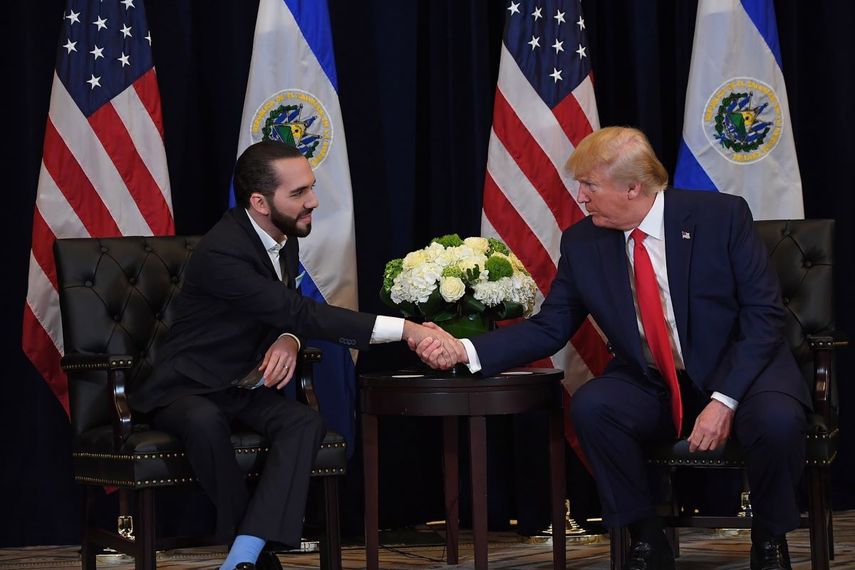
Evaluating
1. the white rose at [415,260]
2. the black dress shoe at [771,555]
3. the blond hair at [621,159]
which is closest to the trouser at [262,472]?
the white rose at [415,260]

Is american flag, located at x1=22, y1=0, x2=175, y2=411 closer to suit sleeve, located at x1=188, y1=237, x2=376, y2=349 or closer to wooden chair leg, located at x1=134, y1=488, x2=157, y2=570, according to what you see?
suit sleeve, located at x1=188, y1=237, x2=376, y2=349

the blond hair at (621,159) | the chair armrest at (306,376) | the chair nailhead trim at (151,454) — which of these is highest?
the blond hair at (621,159)

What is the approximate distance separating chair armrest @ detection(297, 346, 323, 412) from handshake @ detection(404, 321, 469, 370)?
0.35 meters

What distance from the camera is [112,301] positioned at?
4.25 meters

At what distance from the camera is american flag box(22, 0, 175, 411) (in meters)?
4.77

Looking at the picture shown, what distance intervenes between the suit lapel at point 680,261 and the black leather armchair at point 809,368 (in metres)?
0.33

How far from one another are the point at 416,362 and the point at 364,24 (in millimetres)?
1442

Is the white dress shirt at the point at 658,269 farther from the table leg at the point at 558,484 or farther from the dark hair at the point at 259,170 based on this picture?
the dark hair at the point at 259,170

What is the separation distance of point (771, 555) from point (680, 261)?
891 millimetres

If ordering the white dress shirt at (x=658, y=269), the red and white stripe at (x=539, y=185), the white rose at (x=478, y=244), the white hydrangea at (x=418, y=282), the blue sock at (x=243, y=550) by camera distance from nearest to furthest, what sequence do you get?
the blue sock at (x=243, y=550) → the white dress shirt at (x=658, y=269) → the white hydrangea at (x=418, y=282) → the white rose at (x=478, y=244) → the red and white stripe at (x=539, y=185)

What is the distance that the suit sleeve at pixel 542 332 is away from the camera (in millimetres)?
3973

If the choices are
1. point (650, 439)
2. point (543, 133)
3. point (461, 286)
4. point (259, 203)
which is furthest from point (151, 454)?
point (543, 133)

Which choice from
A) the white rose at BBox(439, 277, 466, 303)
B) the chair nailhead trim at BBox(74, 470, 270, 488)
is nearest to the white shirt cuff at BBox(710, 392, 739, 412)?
the white rose at BBox(439, 277, 466, 303)

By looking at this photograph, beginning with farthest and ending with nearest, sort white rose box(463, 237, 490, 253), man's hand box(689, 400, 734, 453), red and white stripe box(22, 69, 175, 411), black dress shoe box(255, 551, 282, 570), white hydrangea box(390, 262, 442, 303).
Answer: red and white stripe box(22, 69, 175, 411) → white rose box(463, 237, 490, 253) → white hydrangea box(390, 262, 442, 303) → black dress shoe box(255, 551, 282, 570) → man's hand box(689, 400, 734, 453)
